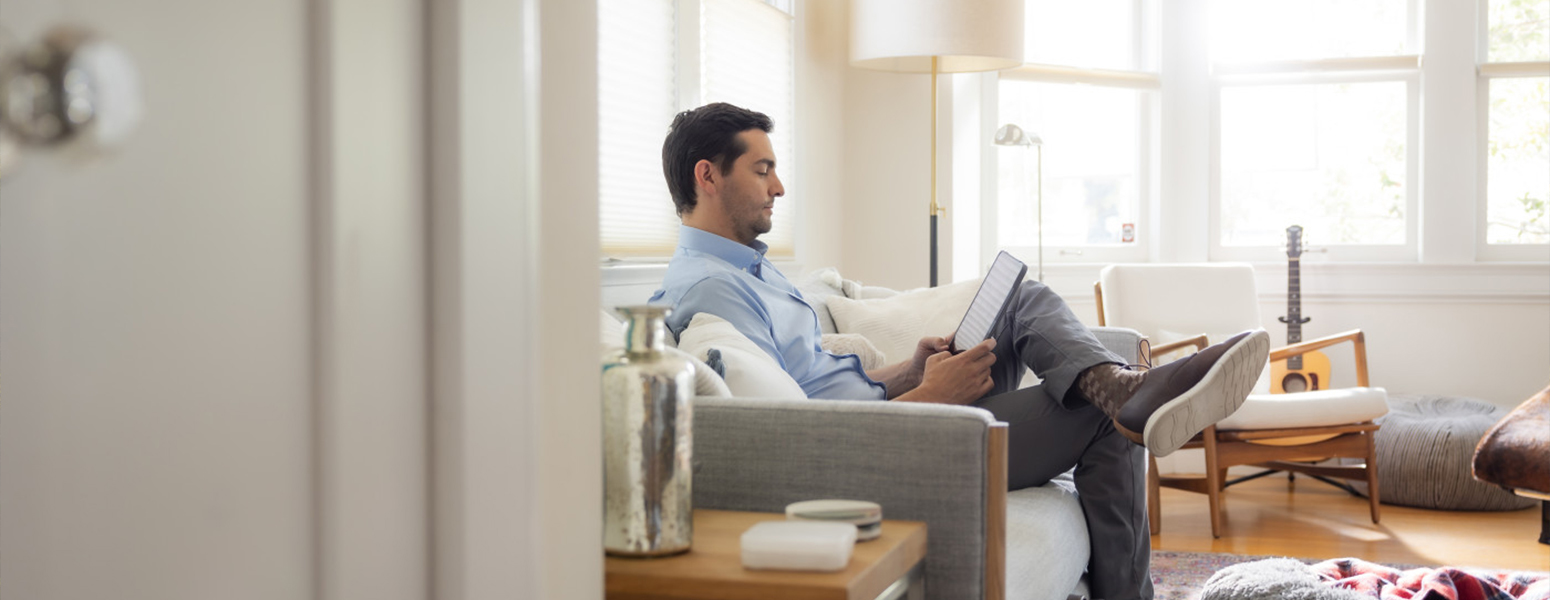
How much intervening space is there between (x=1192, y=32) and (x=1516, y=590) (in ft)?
9.64

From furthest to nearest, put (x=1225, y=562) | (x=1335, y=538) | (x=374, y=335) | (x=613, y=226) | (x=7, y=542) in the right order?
(x=1335, y=538)
(x=1225, y=562)
(x=613, y=226)
(x=374, y=335)
(x=7, y=542)

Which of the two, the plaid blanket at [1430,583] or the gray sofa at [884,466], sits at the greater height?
the gray sofa at [884,466]

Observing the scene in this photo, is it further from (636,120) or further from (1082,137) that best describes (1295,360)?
(636,120)

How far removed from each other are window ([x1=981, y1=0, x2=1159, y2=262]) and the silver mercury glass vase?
3.73 m

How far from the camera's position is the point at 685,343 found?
1767 mm

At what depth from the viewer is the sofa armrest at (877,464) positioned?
134 centimetres

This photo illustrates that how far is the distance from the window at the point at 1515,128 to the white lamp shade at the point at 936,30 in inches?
91.2

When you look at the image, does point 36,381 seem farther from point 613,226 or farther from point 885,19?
point 885,19

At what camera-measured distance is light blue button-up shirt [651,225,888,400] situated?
1980mm

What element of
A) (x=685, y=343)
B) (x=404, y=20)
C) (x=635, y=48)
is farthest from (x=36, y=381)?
(x=635, y=48)

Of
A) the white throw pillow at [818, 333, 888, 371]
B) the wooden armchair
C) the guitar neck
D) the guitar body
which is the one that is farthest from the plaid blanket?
the guitar neck

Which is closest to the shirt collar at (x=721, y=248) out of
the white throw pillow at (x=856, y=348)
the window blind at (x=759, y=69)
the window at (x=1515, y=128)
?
the white throw pillow at (x=856, y=348)

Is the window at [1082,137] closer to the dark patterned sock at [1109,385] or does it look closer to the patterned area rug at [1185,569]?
the patterned area rug at [1185,569]

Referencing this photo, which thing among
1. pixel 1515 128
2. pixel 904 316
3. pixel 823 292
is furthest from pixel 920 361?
pixel 1515 128
